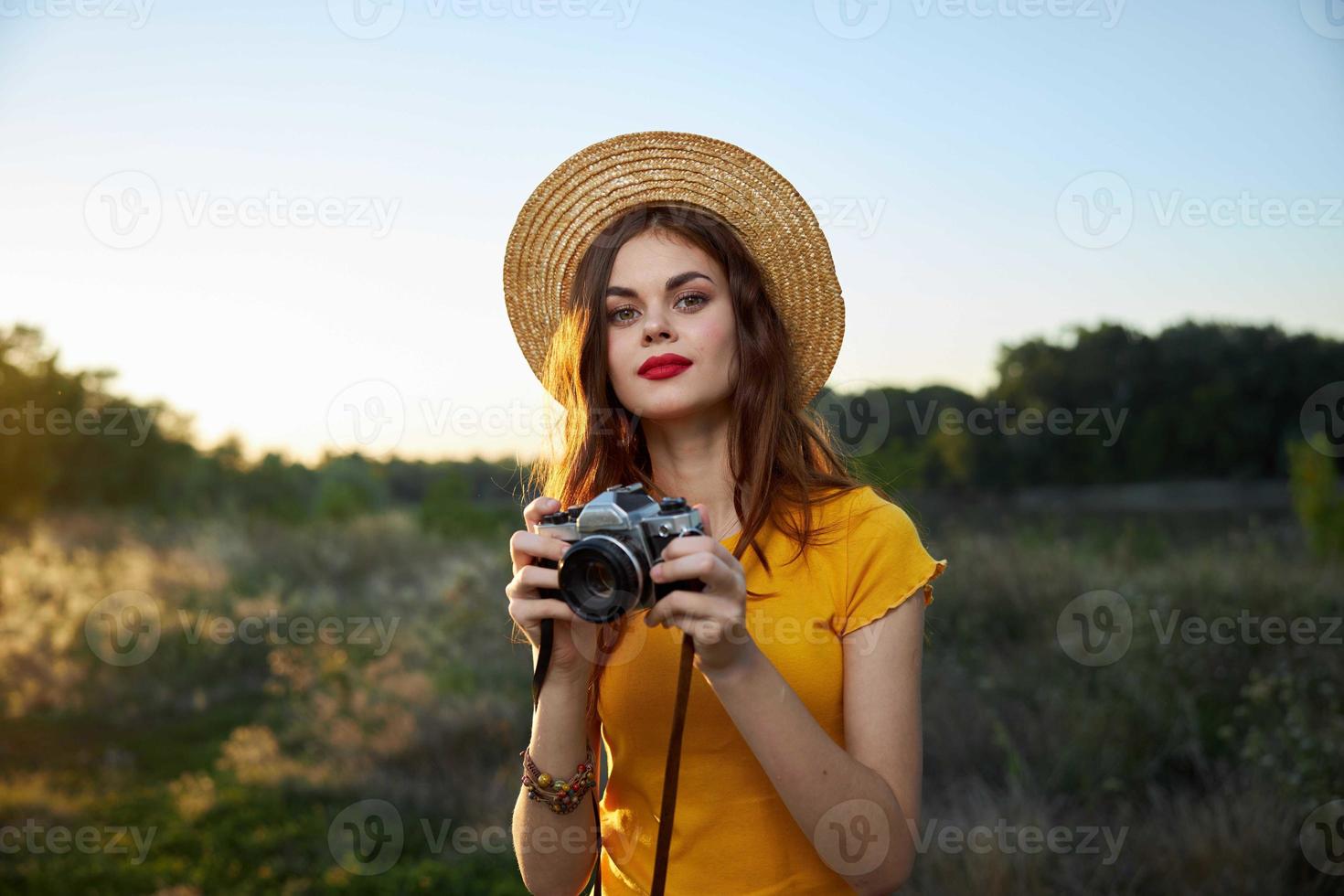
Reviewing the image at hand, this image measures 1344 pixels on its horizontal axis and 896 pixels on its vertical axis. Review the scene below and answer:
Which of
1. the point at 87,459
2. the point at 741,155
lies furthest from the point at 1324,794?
the point at 87,459

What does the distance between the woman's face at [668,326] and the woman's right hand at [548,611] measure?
14.2 inches

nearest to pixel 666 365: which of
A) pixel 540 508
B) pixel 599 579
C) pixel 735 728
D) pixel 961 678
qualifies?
pixel 540 508

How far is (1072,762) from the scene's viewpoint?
4.52m

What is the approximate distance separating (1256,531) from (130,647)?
9.23 metres

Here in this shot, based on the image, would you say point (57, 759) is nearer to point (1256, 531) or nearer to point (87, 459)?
point (1256, 531)

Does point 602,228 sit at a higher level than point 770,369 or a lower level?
higher

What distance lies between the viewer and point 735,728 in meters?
1.88

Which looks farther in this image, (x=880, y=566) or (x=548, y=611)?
(x=880, y=566)

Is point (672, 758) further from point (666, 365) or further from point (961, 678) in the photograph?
point (961, 678)

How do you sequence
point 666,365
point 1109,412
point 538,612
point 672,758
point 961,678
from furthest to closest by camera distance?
point 1109,412
point 961,678
point 666,365
point 538,612
point 672,758

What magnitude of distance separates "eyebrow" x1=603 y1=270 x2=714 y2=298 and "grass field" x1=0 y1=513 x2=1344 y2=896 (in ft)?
8.77

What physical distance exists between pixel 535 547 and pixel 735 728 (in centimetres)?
53

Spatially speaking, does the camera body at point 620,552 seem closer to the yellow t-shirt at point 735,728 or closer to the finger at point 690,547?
the finger at point 690,547

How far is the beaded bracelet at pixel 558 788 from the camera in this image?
1.86m
